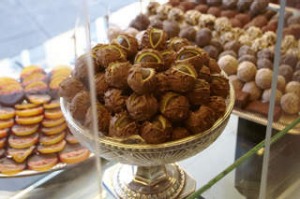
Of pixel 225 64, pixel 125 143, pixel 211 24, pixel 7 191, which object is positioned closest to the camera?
pixel 125 143

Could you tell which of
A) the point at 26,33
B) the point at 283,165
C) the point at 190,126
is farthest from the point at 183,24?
the point at 190,126

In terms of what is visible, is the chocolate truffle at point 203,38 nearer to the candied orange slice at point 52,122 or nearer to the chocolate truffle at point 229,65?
the chocolate truffle at point 229,65

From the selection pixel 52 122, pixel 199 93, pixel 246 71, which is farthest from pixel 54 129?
pixel 246 71

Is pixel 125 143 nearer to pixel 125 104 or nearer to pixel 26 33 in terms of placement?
pixel 125 104

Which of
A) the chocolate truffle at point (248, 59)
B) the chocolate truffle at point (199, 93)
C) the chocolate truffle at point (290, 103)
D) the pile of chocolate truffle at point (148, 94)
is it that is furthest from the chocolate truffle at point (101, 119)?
the chocolate truffle at point (248, 59)

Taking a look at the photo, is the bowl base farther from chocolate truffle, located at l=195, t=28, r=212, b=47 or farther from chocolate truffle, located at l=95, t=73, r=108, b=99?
chocolate truffle, located at l=195, t=28, r=212, b=47

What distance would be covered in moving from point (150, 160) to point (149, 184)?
9 centimetres

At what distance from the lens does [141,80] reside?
1.81ft

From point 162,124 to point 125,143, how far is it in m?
0.05

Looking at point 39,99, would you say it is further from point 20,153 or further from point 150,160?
point 150,160

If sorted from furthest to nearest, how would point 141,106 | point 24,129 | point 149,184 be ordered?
1. point 24,129
2. point 149,184
3. point 141,106

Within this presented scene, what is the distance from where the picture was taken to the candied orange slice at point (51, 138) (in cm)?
74

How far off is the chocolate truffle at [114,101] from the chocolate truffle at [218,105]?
0.37 ft

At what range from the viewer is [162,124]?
1.83 ft
